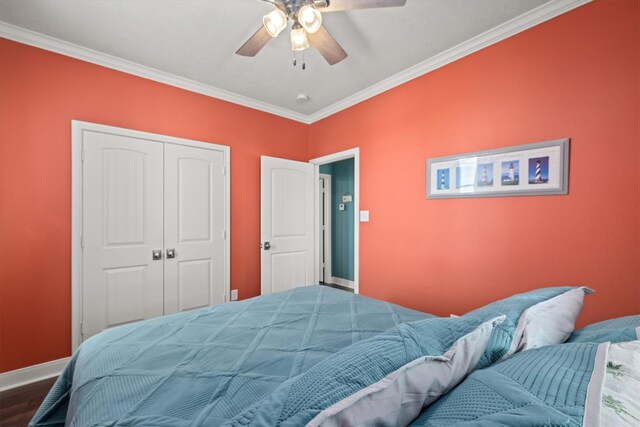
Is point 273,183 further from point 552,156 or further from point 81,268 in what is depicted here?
point 552,156

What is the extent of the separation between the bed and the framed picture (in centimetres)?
101

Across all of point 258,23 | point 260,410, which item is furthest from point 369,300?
point 258,23

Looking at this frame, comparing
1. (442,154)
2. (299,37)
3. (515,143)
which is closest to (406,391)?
(299,37)

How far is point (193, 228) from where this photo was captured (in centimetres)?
282

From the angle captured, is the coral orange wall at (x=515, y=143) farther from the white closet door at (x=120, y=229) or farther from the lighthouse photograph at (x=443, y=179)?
the white closet door at (x=120, y=229)

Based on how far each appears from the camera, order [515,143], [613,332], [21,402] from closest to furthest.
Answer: [613,332] < [21,402] < [515,143]

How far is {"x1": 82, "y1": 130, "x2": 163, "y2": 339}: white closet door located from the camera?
2.28 m

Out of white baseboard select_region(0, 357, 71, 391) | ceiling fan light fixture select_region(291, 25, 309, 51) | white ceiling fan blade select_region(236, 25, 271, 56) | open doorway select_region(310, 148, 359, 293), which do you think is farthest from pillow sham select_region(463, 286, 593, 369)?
open doorway select_region(310, 148, 359, 293)

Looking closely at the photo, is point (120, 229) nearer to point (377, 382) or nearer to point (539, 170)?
point (377, 382)

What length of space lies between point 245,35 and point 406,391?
251 cm

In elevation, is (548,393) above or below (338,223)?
below

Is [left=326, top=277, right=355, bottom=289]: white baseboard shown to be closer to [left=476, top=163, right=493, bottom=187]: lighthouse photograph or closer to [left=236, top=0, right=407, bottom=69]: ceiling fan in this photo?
[left=476, top=163, right=493, bottom=187]: lighthouse photograph

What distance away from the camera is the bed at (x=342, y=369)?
1.73ft

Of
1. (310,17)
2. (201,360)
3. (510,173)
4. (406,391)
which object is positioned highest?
(310,17)
